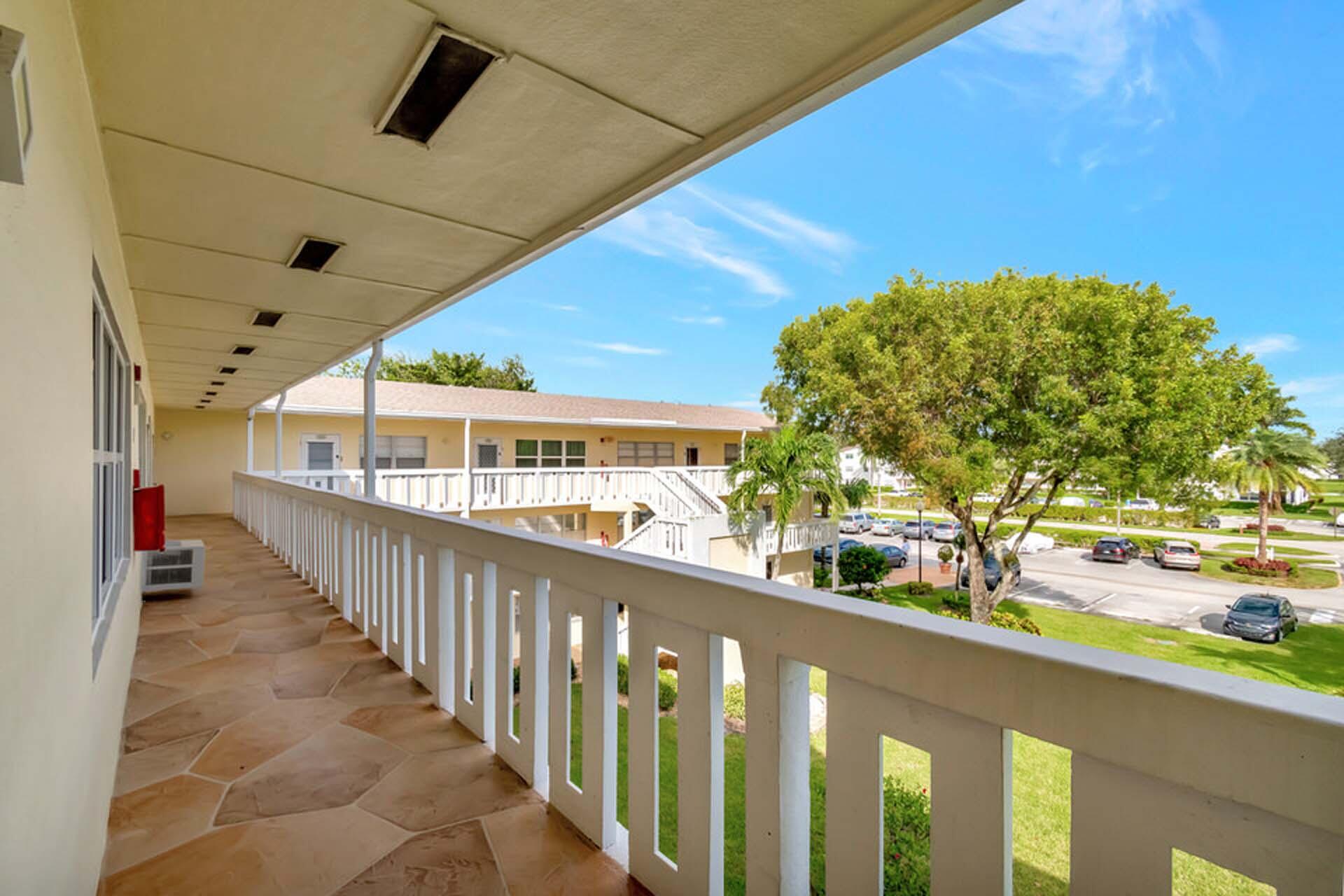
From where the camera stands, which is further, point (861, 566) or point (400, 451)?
point (861, 566)

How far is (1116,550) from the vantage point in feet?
71.9

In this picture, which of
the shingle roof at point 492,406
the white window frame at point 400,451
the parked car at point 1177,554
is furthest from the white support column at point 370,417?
the parked car at point 1177,554

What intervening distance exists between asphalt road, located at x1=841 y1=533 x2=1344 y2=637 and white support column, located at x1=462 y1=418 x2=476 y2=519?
15.4 m

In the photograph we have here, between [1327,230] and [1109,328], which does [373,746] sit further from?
[1327,230]

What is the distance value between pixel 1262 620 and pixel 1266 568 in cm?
531

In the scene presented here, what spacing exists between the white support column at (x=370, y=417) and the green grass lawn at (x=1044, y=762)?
92.8 inches

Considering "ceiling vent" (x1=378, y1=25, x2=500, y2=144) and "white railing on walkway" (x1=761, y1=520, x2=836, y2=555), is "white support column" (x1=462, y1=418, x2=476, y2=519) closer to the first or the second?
"white railing on walkway" (x1=761, y1=520, x2=836, y2=555)

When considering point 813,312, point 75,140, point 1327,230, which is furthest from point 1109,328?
point 75,140

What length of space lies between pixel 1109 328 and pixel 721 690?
16.8 meters

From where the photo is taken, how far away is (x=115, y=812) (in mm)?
2074

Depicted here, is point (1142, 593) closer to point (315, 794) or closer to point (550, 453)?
point (550, 453)

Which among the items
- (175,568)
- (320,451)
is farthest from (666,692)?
(320,451)

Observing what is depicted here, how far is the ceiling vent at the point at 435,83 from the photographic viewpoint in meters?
1.46

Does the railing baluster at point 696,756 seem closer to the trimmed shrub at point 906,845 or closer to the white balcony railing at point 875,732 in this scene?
the white balcony railing at point 875,732
